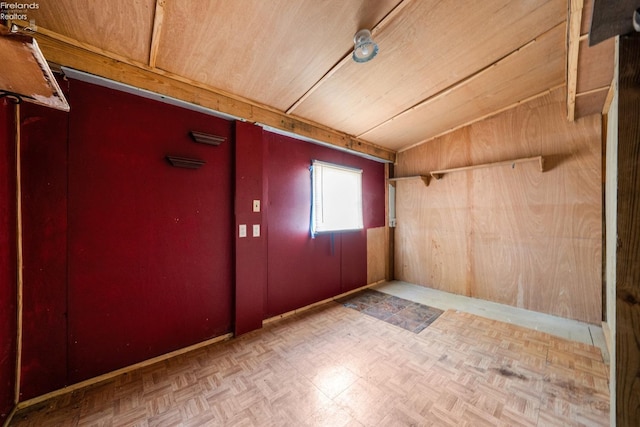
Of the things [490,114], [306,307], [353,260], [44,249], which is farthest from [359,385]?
[490,114]

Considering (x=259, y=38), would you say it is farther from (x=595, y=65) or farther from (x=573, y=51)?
(x=595, y=65)

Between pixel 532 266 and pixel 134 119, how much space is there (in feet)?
15.4

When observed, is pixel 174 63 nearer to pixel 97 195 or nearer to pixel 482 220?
pixel 97 195

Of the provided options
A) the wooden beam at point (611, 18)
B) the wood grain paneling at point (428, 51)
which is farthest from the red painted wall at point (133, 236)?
the wooden beam at point (611, 18)

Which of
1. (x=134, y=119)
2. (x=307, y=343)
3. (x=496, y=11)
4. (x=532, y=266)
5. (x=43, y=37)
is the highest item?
(x=496, y=11)

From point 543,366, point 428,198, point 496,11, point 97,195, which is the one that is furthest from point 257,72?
point 543,366

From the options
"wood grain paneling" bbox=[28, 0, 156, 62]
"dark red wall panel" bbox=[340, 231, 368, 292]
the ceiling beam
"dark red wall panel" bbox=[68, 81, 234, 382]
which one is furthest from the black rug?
"wood grain paneling" bbox=[28, 0, 156, 62]

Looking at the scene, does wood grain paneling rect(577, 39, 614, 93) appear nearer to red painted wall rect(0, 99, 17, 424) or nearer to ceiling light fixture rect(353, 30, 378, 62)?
ceiling light fixture rect(353, 30, 378, 62)

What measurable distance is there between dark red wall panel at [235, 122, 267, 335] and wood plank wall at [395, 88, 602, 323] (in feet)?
9.26

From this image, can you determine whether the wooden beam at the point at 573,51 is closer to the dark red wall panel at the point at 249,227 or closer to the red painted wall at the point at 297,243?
the red painted wall at the point at 297,243

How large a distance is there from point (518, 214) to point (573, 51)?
74.1 inches

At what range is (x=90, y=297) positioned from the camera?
1.82 metres

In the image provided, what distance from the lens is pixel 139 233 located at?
2.02 metres

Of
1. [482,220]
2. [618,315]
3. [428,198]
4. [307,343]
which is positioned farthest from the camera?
[428,198]
